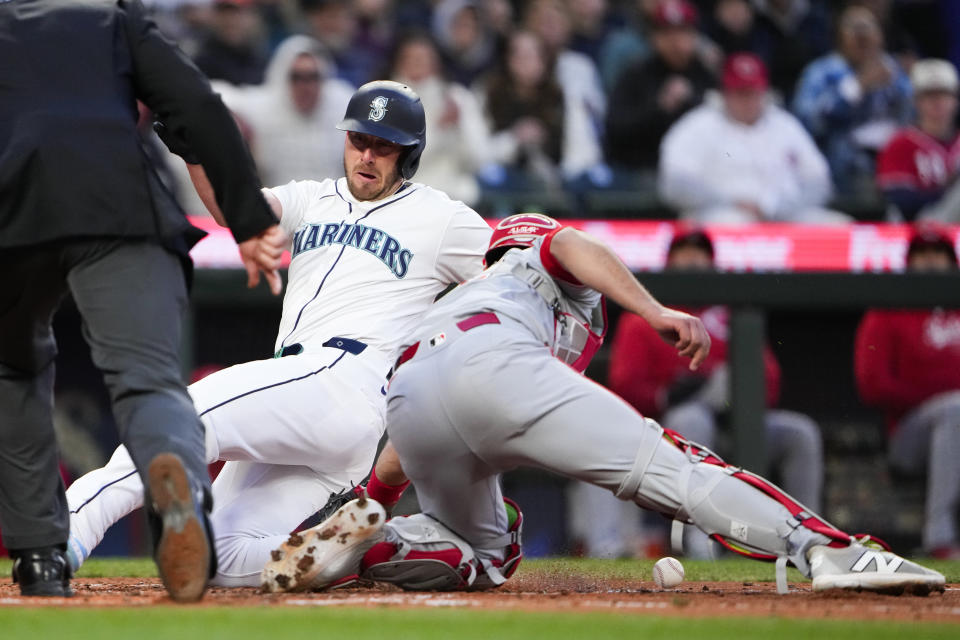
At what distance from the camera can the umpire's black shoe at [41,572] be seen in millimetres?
3547

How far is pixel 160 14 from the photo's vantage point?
30.7ft

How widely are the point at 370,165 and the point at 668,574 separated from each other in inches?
64.1

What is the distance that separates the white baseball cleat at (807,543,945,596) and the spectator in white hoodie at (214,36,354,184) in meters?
5.25

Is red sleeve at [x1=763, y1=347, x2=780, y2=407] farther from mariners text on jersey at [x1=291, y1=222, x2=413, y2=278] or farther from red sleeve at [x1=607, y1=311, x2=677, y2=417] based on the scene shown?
mariners text on jersey at [x1=291, y1=222, x2=413, y2=278]

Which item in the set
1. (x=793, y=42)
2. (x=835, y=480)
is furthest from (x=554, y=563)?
(x=793, y=42)

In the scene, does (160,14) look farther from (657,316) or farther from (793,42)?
(657,316)

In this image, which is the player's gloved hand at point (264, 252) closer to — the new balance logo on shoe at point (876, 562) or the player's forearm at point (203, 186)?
the player's forearm at point (203, 186)

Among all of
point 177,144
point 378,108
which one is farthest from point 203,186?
point 378,108

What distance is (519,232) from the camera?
157 inches

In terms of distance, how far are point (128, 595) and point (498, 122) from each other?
19.2 ft

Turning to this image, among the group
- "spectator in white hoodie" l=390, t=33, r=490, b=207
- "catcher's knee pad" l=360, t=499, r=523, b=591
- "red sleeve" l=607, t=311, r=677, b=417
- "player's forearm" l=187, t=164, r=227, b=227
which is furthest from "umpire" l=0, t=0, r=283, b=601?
"spectator in white hoodie" l=390, t=33, r=490, b=207

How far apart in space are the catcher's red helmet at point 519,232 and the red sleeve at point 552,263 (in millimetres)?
162

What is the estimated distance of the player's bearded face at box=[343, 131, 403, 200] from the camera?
15.0 feet

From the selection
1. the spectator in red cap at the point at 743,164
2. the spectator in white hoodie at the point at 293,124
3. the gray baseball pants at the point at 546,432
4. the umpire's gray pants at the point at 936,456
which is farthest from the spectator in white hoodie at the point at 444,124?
Answer: the gray baseball pants at the point at 546,432
